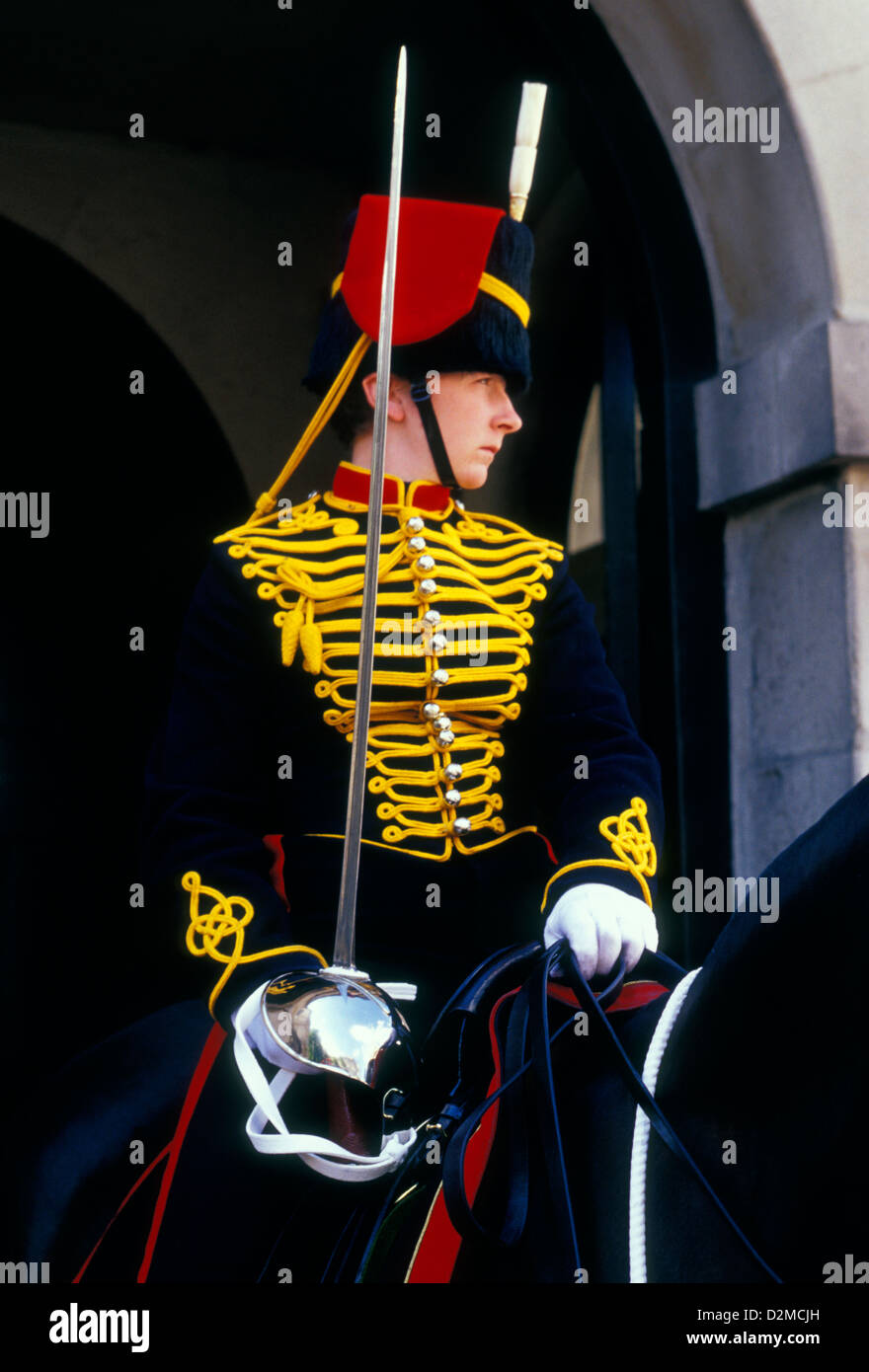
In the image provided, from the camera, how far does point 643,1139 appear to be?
1152mm

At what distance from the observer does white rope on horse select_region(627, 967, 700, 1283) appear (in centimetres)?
112

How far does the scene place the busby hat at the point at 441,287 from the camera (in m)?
1.74

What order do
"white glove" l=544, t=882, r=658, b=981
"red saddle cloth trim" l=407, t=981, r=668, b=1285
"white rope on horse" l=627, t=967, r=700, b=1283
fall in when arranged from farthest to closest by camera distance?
"white glove" l=544, t=882, r=658, b=981 → "red saddle cloth trim" l=407, t=981, r=668, b=1285 → "white rope on horse" l=627, t=967, r=700, b=1283

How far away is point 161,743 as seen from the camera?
1.70m

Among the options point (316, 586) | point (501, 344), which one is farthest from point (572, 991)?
point (501, 344)

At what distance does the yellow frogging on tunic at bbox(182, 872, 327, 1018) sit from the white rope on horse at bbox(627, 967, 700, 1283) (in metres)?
0.42

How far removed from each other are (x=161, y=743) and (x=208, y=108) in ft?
10.4

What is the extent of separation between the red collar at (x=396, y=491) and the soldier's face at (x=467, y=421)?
4 centimetres

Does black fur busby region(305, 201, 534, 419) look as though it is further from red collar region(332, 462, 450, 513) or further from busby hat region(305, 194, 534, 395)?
red collar region(332, 462, 450, 513)
